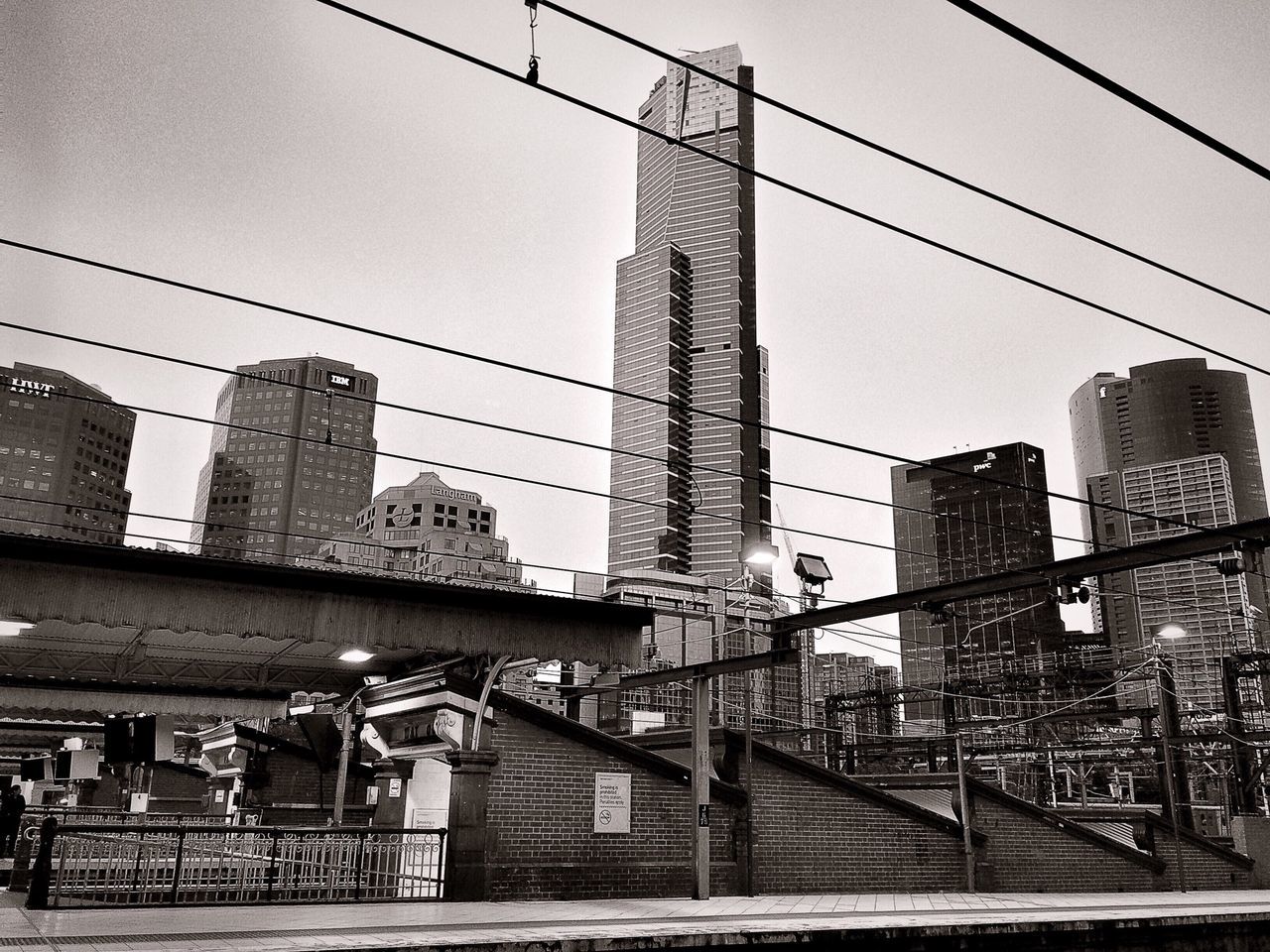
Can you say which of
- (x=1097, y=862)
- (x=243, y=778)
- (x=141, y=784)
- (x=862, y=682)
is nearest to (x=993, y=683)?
(x=862, y=682)

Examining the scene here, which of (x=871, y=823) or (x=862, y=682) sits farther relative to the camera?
(x=862, y=682)

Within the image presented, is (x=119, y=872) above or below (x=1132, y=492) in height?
below

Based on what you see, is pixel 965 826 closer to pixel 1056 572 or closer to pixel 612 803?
pixel 612 803

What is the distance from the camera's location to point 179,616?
418 inches

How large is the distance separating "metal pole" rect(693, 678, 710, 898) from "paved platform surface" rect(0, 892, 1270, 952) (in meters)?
0.39

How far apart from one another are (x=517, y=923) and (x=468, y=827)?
3.29 metres

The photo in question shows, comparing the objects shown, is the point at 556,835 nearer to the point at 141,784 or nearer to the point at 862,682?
the point at 141,784

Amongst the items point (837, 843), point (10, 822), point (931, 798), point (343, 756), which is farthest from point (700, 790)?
point (10, 822)

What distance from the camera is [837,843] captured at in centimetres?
1733

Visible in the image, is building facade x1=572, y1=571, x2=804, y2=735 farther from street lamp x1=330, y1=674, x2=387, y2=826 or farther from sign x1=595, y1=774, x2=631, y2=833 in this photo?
street lamp x1=330, y1=674, x2=387, y2=826

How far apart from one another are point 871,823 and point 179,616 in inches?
503

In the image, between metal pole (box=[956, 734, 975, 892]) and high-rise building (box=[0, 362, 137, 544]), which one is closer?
metal pole (box=[956, 734, 975, 892])

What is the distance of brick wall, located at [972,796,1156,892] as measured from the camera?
19109mm

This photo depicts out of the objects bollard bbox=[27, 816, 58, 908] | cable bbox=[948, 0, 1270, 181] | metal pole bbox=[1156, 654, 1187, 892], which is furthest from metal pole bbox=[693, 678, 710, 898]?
cable bbox=[948, 0, 1270, 181]
